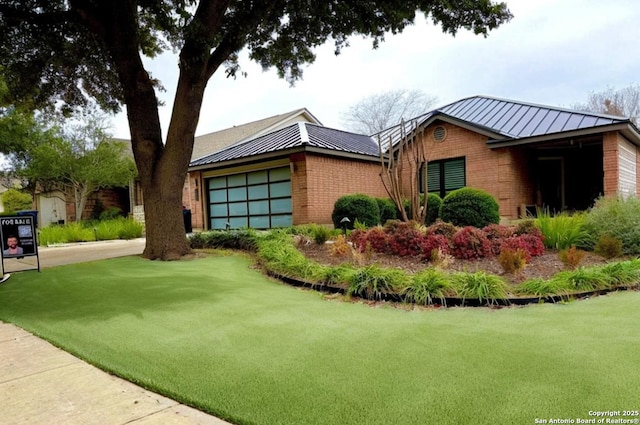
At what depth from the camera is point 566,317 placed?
13.1ft

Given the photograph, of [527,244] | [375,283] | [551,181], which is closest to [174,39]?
[375,283]

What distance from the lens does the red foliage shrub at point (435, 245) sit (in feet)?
22.5

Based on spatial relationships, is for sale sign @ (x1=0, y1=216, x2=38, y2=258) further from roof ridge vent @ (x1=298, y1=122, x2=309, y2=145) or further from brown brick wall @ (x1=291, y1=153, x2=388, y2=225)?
roof ridge vent @ (x1=298, y1=122, x2=309, y2=145)

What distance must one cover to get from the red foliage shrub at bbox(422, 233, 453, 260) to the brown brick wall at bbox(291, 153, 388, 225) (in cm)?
630

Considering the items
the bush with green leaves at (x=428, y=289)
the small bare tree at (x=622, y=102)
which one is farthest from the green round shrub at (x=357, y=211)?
the small bare tree at (x=622, y=102)

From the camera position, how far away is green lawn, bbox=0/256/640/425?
7.60ft

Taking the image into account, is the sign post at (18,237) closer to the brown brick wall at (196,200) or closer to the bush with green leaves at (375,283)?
the bush with green leaves at (375,283)

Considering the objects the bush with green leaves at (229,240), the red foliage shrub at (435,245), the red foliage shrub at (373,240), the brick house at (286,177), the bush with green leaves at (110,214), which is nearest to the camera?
the red foliage shrub at (435,245)

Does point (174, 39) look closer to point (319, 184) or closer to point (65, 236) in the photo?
point (319, 184)

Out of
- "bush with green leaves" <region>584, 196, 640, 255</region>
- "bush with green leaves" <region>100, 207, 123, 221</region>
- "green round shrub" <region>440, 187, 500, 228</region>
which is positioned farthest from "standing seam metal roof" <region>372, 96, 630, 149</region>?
"bush with green leaves" <region>100, 207, 123, 221</region>

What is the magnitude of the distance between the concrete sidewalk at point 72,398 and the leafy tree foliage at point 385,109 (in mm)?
36731

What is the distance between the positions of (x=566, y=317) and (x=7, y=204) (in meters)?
33.0

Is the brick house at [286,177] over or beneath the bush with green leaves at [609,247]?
over

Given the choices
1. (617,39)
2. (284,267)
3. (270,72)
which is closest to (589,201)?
(617,39)
